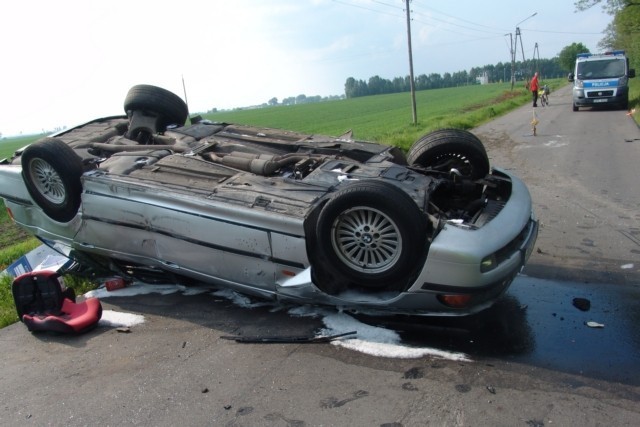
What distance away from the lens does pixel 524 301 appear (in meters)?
4.05

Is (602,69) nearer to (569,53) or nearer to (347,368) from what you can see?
(347,368)

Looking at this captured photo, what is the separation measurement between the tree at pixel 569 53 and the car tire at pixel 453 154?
96064 millimetres

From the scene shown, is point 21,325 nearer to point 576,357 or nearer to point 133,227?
point 133,227

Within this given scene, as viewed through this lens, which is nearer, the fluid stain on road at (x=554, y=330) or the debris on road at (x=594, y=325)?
the fluid stain on road at (x=554, y=330)

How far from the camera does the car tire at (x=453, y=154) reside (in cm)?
466

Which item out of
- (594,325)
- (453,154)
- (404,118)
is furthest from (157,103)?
(404,118)

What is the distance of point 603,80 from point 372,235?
19.6 m

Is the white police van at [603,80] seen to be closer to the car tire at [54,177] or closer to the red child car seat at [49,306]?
the car tire at [54,177]

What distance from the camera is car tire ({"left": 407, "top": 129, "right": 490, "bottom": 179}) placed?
15.3ft

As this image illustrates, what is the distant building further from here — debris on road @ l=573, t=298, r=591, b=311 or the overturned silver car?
debris on road @ l=573, t=298, r=591, b=311

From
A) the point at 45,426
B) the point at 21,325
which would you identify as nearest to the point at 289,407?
the point at 45,426

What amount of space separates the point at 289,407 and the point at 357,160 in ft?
8.05

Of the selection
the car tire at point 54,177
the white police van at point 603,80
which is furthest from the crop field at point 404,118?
the car tire at point 54,177

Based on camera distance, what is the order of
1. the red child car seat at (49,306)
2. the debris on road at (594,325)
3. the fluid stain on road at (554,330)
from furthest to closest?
the red child car seat at (49,306)
the debris on road at (594,325)
the fluid stain on road at (554,330)
